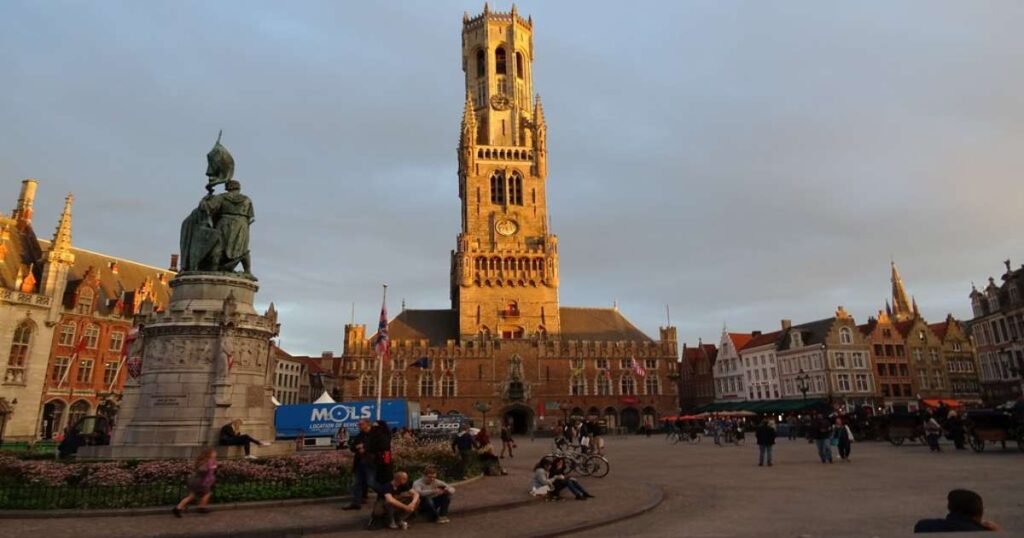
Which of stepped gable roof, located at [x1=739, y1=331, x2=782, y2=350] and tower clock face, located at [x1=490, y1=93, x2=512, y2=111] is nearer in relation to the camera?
stepped gable roof, located at [x1=739, y1=331, x2=782, y2=350]

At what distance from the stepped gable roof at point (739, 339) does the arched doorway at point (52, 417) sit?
65963 millimetres

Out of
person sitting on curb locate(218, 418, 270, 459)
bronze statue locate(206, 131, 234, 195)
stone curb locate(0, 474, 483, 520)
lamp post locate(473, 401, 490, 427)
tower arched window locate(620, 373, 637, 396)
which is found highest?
bronze statue locate(206, 131, 234, 195)

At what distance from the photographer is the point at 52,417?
43.3 metres

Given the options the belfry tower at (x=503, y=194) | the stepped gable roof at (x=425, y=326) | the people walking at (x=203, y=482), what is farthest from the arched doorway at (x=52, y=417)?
the people walking at (x=203, y=482)

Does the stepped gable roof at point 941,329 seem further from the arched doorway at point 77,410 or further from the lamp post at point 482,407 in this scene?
the arched doorway at point 77,410

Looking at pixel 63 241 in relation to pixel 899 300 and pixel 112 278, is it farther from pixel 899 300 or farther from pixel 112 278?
pixel 899 300

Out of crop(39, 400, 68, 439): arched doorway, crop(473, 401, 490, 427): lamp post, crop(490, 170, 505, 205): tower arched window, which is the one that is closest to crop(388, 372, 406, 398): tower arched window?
crop(473, 401, 490, 427): lamp post

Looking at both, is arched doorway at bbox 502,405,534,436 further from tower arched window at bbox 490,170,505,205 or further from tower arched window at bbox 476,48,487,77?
tower arched window at bbox 476,48,487,77

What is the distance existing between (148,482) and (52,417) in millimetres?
41458

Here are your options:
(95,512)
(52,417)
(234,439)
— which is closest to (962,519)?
(95,512)

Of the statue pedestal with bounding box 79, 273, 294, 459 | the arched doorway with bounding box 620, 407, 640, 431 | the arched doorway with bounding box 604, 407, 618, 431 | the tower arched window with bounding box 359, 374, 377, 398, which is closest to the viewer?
the statue pedestal with bounding box 79, 273, 294, 459

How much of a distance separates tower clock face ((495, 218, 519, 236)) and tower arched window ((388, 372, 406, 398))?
61.6 feet

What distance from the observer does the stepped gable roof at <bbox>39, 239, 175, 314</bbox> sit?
4741 centimetres

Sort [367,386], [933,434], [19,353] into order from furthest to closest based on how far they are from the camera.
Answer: [367,386] → [19,353] → [933,434]
